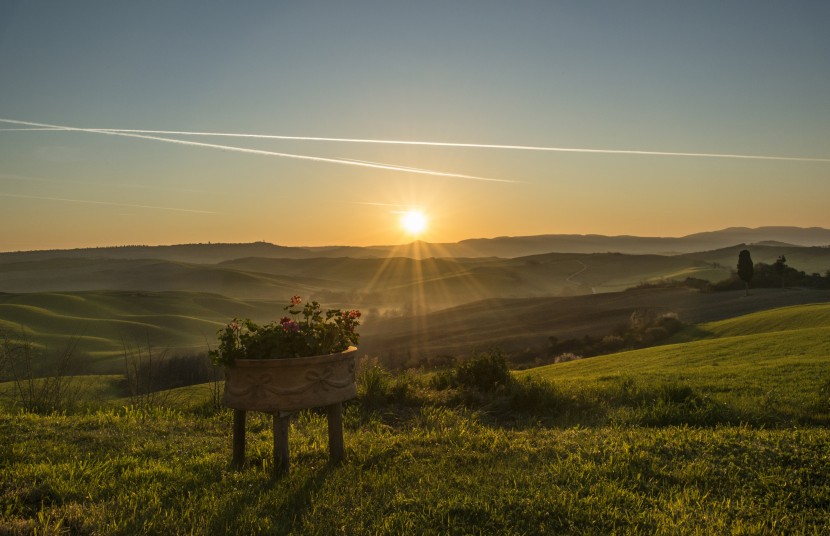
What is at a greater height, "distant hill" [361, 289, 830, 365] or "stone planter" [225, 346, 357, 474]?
"stone planter" [225, 346, 357, 474]

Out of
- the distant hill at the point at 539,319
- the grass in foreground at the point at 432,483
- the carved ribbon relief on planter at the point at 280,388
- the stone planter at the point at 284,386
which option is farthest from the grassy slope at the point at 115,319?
the carved ribbon relief on planter at the point at 280,388

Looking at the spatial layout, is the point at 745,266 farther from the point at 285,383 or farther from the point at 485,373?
the point at 285,383

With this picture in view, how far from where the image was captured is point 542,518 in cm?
458

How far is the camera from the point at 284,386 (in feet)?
19.0

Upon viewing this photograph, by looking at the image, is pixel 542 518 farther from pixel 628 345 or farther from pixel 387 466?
pixel 628 345

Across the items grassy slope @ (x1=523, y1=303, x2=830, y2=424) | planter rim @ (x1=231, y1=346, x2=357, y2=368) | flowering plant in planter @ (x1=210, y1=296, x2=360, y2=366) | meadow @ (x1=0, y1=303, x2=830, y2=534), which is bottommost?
grassy slope @ (x1=523, y1=303, x2=830, y2=424)

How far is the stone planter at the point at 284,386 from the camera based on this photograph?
19.0 feet

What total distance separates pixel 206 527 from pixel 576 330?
47.7 meters

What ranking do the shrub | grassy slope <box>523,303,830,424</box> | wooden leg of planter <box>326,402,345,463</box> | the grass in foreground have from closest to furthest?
1. the grass in foreground
2. wooden leg of planter <box>326,402,345,463</box>
3. grassy slope <box>523,303,830,424</box>
4. the shrub

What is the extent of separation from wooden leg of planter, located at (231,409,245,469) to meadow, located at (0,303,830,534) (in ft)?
0.62

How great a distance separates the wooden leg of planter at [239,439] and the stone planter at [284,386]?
17.1 inches

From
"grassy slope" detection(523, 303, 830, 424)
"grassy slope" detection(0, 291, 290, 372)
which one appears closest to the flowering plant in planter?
"grassy slope" detection(523, 303, 830, 424)

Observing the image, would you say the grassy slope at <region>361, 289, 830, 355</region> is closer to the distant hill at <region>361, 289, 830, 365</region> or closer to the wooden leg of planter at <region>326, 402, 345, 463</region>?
the distant hill at <region>361, 289, 830, 365</region>

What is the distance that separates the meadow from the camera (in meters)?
4.57
